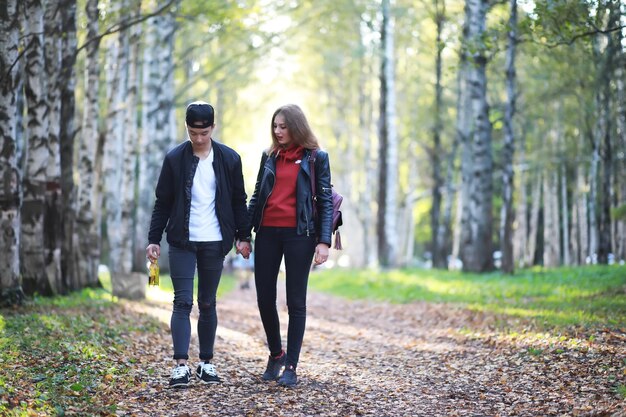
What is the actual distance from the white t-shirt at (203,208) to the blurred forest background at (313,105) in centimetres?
401

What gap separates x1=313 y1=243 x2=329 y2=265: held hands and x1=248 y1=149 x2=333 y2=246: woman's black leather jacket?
4cm

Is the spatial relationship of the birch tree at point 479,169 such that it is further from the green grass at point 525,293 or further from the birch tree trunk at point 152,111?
the birch tree trunk at point 152,111

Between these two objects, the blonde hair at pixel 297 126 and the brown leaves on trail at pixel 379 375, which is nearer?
the brown leaves on trail at pixel 379 375

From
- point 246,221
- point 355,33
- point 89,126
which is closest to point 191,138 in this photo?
point 246,221

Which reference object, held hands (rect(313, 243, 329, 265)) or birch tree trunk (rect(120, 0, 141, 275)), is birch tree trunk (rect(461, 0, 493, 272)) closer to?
birch tree trunk (rect(120, 0, 141, 275))

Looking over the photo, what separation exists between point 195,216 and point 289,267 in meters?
0.87

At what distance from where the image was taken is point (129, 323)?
30.6ft

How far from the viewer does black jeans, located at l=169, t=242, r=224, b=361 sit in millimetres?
6094

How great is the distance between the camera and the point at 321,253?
6203 millimetres

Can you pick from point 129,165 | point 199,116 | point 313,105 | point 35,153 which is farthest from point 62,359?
point 313,105

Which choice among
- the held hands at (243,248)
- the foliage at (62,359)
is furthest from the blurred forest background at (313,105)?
the held hands at (243,248)

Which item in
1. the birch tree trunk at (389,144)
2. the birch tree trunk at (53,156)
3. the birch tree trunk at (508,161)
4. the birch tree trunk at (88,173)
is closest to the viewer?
the birch tree trunk at (53,156)

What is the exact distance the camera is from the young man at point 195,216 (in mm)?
6098

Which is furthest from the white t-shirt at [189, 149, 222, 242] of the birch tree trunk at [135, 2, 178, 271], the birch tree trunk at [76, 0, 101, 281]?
the birch tree trunk at [135, 2, 178, 271]
